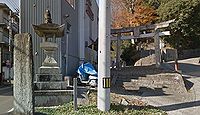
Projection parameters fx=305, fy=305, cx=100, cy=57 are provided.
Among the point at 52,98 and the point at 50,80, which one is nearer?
the point at 52,98

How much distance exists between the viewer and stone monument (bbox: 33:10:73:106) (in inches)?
444

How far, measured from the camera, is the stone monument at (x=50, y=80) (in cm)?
→ 1127

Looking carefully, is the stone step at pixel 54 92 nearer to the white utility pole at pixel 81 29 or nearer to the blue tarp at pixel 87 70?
the blue tarp at pixel 87 70

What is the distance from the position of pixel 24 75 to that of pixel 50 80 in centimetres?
357

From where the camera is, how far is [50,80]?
1212 centimetres

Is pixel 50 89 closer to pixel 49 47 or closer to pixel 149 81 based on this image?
pixel 49 47

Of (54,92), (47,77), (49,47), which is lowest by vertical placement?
(54,92)

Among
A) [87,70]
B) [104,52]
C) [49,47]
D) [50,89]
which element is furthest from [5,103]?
[87,70]

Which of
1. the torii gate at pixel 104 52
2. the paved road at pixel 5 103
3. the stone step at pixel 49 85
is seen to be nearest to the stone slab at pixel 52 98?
the stone step at pixel 49 85

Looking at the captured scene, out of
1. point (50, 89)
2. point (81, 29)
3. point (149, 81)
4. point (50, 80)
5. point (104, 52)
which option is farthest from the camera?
point (81, 29)

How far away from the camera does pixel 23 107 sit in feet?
28.2

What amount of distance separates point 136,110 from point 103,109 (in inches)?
40.2

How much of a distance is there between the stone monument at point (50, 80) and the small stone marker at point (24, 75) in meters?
2.51

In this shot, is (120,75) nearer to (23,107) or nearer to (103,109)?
(103,109)
